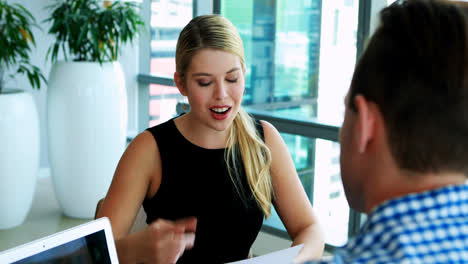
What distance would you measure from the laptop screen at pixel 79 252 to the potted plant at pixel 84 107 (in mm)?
2857

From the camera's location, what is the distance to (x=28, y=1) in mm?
4609

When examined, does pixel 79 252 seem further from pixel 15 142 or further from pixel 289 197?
pixel 15 142

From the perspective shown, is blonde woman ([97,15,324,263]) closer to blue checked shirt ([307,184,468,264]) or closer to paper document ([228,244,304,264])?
paper document ([228,244,304,264])

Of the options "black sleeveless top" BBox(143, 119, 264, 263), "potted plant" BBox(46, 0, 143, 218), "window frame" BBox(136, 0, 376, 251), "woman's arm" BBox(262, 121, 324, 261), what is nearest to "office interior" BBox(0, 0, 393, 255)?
"window frame" BBox(136, 0, 376, 251)

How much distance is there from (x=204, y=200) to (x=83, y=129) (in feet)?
7.68

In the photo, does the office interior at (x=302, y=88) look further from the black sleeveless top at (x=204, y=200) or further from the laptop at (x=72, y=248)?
the laptop at (x=72, y=248)

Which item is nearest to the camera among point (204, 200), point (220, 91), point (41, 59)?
point (220, 91)

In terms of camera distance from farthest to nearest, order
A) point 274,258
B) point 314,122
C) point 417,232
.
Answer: point 314,122 < point 274,258 < point 417,232

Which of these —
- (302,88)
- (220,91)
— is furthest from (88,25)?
(220,91)

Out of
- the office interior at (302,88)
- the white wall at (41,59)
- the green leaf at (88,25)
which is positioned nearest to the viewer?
the office interior at (302,88)

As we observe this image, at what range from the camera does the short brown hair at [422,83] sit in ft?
1.90

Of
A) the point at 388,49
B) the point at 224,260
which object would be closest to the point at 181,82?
the point at 224,260

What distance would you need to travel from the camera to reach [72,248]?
3.36 ft

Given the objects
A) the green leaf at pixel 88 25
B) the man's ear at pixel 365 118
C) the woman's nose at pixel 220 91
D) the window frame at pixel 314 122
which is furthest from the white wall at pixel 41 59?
the man's ear at pixel 365 118
